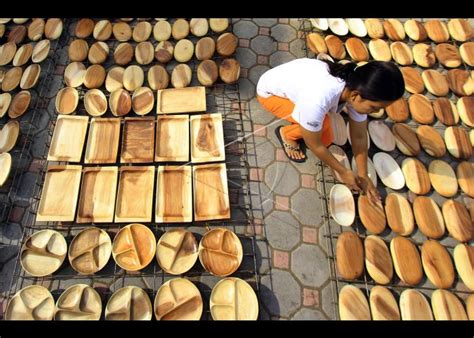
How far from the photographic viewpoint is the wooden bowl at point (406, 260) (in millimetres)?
3061

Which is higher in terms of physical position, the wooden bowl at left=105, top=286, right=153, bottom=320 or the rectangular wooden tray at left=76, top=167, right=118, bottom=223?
the rectangular wooden tray at left=76, top=167, right=118, bottom=223

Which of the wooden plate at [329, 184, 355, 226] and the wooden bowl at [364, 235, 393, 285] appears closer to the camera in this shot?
the wooden bowl at [364, 235, 393, 285]

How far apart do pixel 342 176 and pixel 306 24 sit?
8.88 feet

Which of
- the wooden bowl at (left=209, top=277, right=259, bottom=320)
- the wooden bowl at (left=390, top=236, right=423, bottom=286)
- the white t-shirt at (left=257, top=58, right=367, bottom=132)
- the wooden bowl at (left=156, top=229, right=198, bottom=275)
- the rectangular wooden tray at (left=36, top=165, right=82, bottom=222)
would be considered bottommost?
the wooden bowl at (left=209, top=277, right=259, bottom=320)

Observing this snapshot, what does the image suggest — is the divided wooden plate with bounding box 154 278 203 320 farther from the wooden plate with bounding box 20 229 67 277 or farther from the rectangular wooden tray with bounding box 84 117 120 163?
the rectangular wooden tray with bounding box 84 117 120 163

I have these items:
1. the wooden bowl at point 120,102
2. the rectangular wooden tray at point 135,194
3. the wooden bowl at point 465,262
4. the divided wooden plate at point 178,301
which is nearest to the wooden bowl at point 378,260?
the wooden bowl at point 465,262

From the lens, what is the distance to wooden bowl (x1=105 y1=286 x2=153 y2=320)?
2.80m

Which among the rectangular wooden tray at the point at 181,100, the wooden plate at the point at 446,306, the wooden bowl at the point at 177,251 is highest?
the rectangular wooden tray at the point at 181,100

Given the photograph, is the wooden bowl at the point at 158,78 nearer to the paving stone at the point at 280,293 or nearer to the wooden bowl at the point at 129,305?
the wooden bowl at the point at 129,305

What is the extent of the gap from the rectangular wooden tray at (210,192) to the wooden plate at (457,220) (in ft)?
7.37

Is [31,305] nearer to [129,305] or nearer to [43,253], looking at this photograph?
[43,253]

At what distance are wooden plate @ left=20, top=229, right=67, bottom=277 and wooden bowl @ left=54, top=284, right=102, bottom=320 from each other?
10.8 inches

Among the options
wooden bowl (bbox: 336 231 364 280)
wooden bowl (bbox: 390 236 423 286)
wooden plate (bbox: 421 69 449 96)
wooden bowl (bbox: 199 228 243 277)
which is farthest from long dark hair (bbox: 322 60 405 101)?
wooden plate (bbox: 421 69 449 96)

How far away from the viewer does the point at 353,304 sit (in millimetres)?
2920
